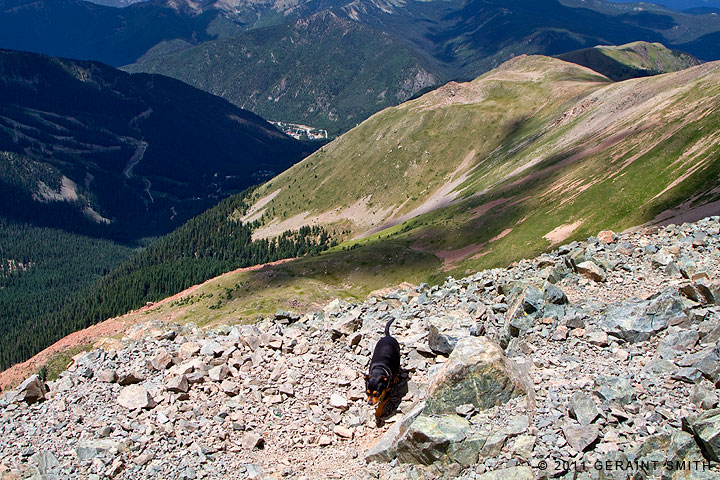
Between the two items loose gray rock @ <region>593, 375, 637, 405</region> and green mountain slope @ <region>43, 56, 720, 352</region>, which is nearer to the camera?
loose gray rock @ <region>593, 375, 637, 405</region>

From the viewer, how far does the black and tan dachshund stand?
74.6 feet

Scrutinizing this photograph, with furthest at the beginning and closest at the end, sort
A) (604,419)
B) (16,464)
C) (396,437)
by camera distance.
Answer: (16,464)
(396,437)
(604,419)

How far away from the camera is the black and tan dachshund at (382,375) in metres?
22.8

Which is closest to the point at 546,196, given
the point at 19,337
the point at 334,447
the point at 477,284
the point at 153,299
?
the point at 477,284

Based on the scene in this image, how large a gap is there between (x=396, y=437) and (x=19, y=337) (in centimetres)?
22705

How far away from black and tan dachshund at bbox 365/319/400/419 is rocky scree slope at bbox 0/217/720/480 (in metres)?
1.18

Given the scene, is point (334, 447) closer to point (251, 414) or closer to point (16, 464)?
point (251, 414)

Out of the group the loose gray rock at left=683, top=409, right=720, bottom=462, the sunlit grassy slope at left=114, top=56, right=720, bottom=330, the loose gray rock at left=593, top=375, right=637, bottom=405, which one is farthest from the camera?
the sunlit grassy slope at left=114, top=56, right=720, bottom=330

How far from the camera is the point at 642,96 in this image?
134 metres

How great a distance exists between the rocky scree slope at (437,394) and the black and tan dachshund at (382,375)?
1184 millimetres

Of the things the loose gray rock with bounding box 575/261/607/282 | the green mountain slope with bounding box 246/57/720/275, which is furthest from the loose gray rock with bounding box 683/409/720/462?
the green mountain slope with bounding box 246/57/720/275

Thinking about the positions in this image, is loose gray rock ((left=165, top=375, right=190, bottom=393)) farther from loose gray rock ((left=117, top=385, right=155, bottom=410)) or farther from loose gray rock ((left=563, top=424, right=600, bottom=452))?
loose gray rock ((left=563, top=424, right=600, bottom=452))

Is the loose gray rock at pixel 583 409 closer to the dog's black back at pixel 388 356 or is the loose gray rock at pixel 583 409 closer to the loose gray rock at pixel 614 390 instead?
the loose gray rock at pixel 614 390

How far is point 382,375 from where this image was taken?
75.3 ft
